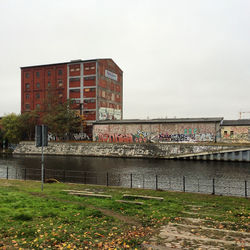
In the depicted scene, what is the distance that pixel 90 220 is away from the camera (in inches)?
357

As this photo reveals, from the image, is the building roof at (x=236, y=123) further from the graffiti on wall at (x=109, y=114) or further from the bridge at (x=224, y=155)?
the graffiti on wall at (x=109, y=114)

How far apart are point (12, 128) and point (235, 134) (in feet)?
183

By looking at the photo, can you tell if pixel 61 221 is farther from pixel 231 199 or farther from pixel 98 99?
pixel 98 99

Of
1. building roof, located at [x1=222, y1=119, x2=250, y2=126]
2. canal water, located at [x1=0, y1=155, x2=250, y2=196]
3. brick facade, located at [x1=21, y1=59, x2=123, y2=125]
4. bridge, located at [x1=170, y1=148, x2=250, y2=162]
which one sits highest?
brick facade, located at [x1=21, y1=59, x2=123, y2=125]

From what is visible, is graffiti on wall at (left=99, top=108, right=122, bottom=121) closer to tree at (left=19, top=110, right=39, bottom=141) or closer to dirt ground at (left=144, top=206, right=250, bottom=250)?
tree at (left=19, top=110, right=39, bottom=141)

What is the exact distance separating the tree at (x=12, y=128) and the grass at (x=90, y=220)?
6113 cm

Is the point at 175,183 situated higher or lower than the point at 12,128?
lower

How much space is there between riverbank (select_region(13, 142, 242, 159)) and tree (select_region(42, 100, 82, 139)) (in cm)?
460

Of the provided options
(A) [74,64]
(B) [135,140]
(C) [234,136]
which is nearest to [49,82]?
(A) [74,64]

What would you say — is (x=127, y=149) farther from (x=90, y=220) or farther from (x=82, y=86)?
(x=90, y=220)

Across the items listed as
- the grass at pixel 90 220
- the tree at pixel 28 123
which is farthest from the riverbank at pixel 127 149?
the grass at pixel 90 220

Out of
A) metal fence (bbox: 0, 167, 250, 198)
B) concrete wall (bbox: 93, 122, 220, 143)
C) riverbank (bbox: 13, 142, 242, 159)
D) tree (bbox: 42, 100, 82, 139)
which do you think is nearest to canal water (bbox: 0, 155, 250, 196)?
metal fence (bbox: 0, 167, 250, 198)

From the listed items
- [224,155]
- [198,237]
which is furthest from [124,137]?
[198,237]

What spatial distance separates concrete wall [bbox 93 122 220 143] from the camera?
52.2 metres
